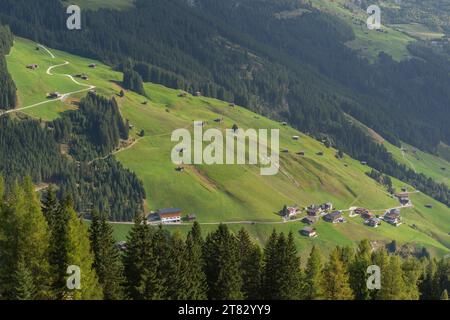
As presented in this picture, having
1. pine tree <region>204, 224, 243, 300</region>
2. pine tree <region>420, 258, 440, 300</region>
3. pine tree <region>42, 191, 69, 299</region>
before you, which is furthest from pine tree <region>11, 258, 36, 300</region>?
pine tree <region>420, 258, 440, 300</region>

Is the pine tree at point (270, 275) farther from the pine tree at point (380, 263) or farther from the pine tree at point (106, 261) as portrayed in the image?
the pine tree at point (106, 261)

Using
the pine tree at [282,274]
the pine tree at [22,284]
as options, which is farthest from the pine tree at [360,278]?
the pine tree at [22,284]

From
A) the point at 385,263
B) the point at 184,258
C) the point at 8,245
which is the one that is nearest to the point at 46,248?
the point at 8,245

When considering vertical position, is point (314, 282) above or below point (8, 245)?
below

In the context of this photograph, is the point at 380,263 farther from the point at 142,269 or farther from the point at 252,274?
the point at 142,269

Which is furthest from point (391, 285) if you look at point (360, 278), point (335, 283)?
Result: point (335, 283)

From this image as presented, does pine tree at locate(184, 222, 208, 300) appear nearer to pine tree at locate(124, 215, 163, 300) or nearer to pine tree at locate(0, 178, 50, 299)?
pine tree at locate(124, 215, 163, 300)
